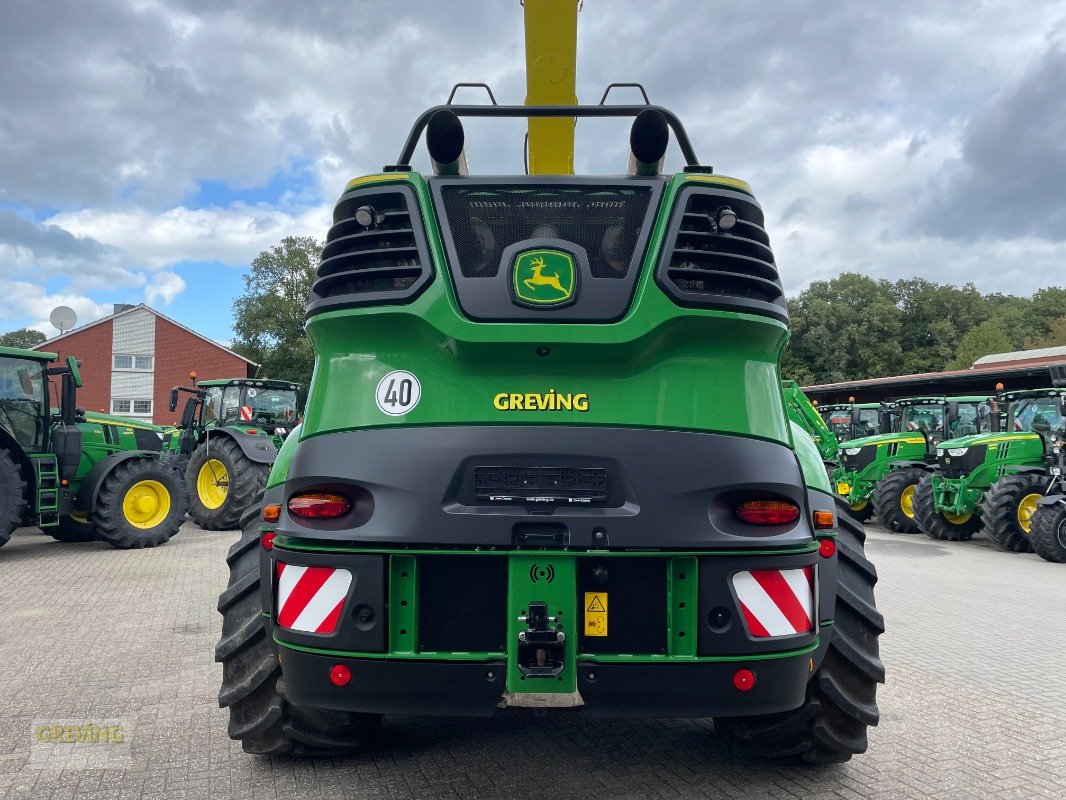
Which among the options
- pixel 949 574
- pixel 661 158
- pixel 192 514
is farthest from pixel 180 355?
pixel 661 158

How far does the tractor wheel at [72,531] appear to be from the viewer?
11000 millimetres

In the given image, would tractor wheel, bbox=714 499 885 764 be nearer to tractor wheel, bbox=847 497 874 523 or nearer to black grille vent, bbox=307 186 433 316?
black grille vent, bbox=307 186 433 316

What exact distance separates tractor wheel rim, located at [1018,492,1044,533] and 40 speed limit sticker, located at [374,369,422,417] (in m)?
11.4

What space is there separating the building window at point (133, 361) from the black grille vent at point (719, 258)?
50605 millimetres

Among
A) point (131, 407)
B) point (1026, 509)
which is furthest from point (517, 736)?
point (131, 407)

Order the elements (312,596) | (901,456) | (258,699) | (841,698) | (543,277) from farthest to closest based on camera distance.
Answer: (901,456)
(258,699)
(841,698)
(543,277)
(312,596)

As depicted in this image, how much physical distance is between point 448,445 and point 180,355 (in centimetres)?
5055

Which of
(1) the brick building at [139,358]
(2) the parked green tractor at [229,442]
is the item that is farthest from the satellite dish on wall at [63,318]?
(1) the brick building at [139,358]

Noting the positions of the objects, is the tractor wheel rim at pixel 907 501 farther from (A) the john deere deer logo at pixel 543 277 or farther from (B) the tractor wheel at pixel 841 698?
(A) the john deere deer logo at pixel 543 277

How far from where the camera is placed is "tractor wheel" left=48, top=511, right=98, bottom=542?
11000mm

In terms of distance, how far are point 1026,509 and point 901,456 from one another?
144 inches

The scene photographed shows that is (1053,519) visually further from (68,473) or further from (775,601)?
(68,473)

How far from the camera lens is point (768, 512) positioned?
2.70 m

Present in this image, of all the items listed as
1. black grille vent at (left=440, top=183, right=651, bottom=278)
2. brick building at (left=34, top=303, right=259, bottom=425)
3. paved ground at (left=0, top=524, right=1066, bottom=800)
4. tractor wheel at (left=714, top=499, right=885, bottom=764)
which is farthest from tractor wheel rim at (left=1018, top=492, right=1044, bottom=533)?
brick building at (left=34, top=303, right=259, bottom=425)
